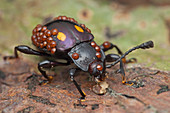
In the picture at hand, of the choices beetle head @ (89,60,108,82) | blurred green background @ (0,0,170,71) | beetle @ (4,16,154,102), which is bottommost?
beetle head @ (89,60,108,82)

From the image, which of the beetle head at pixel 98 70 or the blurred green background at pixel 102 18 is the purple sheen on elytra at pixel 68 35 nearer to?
the beetle head at pixel 98 70

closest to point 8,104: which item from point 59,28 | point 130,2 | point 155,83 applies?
point 59,28

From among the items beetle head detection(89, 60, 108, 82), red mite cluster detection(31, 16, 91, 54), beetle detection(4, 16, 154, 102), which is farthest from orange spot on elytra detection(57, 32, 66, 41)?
beetle head detection(89, 60, 108, 82)

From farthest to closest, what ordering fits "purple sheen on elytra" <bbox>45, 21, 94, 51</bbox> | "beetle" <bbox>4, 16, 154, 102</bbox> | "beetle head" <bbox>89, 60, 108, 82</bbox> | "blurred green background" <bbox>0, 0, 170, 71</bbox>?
"blurred green background" <bbox>0, 0, 170, 71</bbox>, "purple sheen on elytra" <bbox>45, 21, 94, 51</bbox>, "beetle" <bbox>4, 16, 154, 102</bbox>, "beetle head" <bbox>89, 60, 108, 82</bbox>

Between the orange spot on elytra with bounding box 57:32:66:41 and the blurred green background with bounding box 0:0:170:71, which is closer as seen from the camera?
the orange spot on elytra with bounding box 57:32:66:41

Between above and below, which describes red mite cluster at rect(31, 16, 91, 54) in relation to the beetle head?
above

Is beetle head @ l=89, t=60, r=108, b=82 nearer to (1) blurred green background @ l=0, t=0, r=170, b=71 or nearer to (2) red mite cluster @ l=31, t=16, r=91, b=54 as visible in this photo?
(2) red mite cluster @ l=31, t=16, r=91, b=54

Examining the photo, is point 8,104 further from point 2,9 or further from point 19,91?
point 2,9
